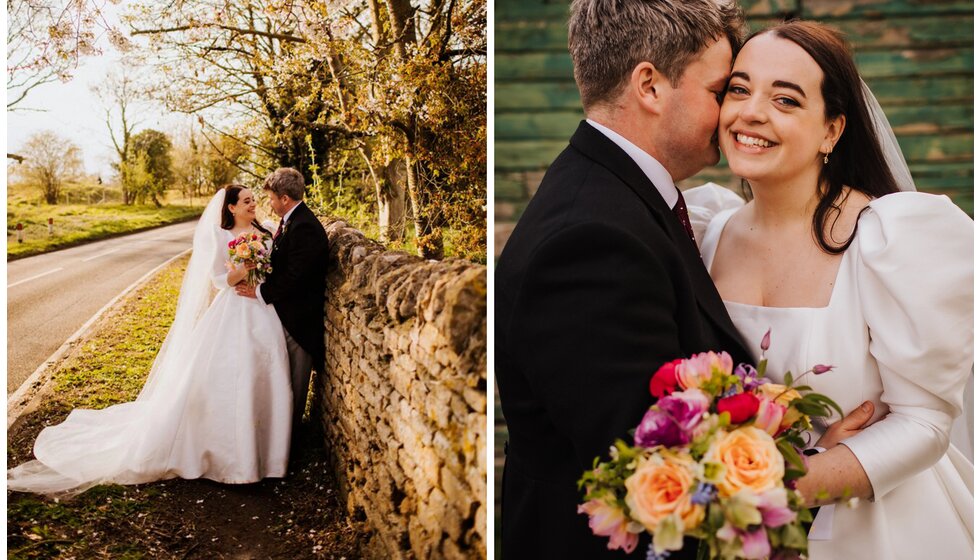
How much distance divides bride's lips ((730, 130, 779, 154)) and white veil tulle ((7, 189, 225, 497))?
1.67 metres

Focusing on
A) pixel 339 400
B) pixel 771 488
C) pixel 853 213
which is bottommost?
pixel 339 400

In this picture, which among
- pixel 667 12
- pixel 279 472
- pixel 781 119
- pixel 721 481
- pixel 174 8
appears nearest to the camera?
pixel 721 481

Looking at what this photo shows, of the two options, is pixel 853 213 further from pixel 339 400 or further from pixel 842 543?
pixel 339 400

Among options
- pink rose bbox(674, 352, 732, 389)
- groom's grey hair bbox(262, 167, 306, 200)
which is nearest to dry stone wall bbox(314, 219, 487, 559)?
groom's grey hair bbox(262, 167, 306, 200)

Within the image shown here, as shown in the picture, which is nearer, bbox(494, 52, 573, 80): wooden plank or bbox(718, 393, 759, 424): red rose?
bbox(718, 393, 759, 424): red rose

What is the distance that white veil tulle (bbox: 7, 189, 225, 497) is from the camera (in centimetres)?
225

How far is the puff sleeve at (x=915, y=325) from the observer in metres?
1.72

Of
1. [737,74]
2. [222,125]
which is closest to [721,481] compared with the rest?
[737,74]

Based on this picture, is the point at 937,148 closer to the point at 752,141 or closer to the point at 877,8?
the point at 877,8

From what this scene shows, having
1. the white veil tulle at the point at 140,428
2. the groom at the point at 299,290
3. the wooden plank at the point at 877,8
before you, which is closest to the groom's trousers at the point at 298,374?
the groom at the point at 299,290

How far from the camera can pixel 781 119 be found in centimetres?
189

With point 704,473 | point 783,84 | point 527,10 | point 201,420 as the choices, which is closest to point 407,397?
point 201,420

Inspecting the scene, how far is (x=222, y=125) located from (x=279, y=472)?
1227 millimetres

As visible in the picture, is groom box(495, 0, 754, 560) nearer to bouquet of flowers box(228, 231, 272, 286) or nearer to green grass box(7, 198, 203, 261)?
bouquet of flowers box(228, 231, 272, 286)
